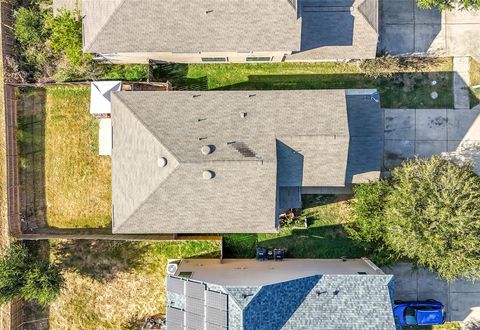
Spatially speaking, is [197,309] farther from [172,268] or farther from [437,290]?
[437,290]

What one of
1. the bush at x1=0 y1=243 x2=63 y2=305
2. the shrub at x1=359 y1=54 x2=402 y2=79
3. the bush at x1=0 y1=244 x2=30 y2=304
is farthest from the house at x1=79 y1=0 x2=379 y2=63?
the bush at x1=0 y1=243 x2=63 y2=305

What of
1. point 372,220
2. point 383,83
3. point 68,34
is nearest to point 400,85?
point 383,83

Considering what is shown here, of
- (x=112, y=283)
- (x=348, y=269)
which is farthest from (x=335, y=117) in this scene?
(x=112, y=283)

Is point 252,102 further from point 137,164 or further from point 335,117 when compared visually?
point 137,164

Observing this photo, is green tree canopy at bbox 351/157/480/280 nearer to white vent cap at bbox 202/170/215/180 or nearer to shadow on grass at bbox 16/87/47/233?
white vent cap at bbox 202/170/215/180

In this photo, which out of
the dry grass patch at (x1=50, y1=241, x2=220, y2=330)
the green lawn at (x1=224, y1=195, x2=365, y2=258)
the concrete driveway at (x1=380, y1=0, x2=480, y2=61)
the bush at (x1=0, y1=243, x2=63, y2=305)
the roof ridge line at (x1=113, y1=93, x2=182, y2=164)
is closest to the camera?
the roof ridge line at (x1=113, y1=93, x2=182, y2=164)

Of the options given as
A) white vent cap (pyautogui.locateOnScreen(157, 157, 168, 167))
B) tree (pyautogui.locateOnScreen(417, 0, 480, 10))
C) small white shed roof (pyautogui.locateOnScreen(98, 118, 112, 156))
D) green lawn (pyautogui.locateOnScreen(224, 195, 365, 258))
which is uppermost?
tree (pyautogui.locateOnScreen(417, 0, 480, 10))

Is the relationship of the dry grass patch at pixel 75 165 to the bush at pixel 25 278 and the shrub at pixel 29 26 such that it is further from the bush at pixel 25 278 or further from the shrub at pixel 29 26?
the shrub at pixel 29 26
